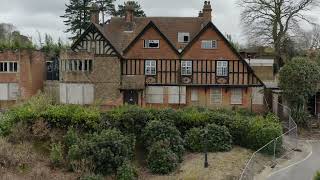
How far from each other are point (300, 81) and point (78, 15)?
32153mm

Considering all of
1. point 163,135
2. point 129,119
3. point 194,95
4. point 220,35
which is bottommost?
point 163,135

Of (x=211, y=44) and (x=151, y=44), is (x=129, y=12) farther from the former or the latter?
(x=211, y=44)

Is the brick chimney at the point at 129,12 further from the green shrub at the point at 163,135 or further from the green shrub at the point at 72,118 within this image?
the green shrub at the point at 163,135

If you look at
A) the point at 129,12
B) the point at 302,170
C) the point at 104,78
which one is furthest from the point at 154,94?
the point at 302,170

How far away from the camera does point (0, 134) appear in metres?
29.8

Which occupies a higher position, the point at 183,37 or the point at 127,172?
the point at 183,37

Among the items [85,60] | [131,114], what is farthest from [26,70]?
[131,114]

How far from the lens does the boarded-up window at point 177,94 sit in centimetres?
4216

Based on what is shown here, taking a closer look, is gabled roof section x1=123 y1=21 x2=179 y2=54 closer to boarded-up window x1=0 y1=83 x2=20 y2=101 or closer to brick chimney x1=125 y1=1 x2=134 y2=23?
brick chimney x1=125 y1=1 x2=134 y2=23

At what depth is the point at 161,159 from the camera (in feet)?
88.4

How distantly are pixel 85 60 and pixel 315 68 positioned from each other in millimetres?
18437

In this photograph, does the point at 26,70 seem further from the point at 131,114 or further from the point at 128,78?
the point at 131,114

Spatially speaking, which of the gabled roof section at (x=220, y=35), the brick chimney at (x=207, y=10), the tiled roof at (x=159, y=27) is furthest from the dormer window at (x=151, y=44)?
the brick chimney at (x=207, y=10)

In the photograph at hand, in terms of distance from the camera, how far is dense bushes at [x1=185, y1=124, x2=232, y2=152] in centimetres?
2978
